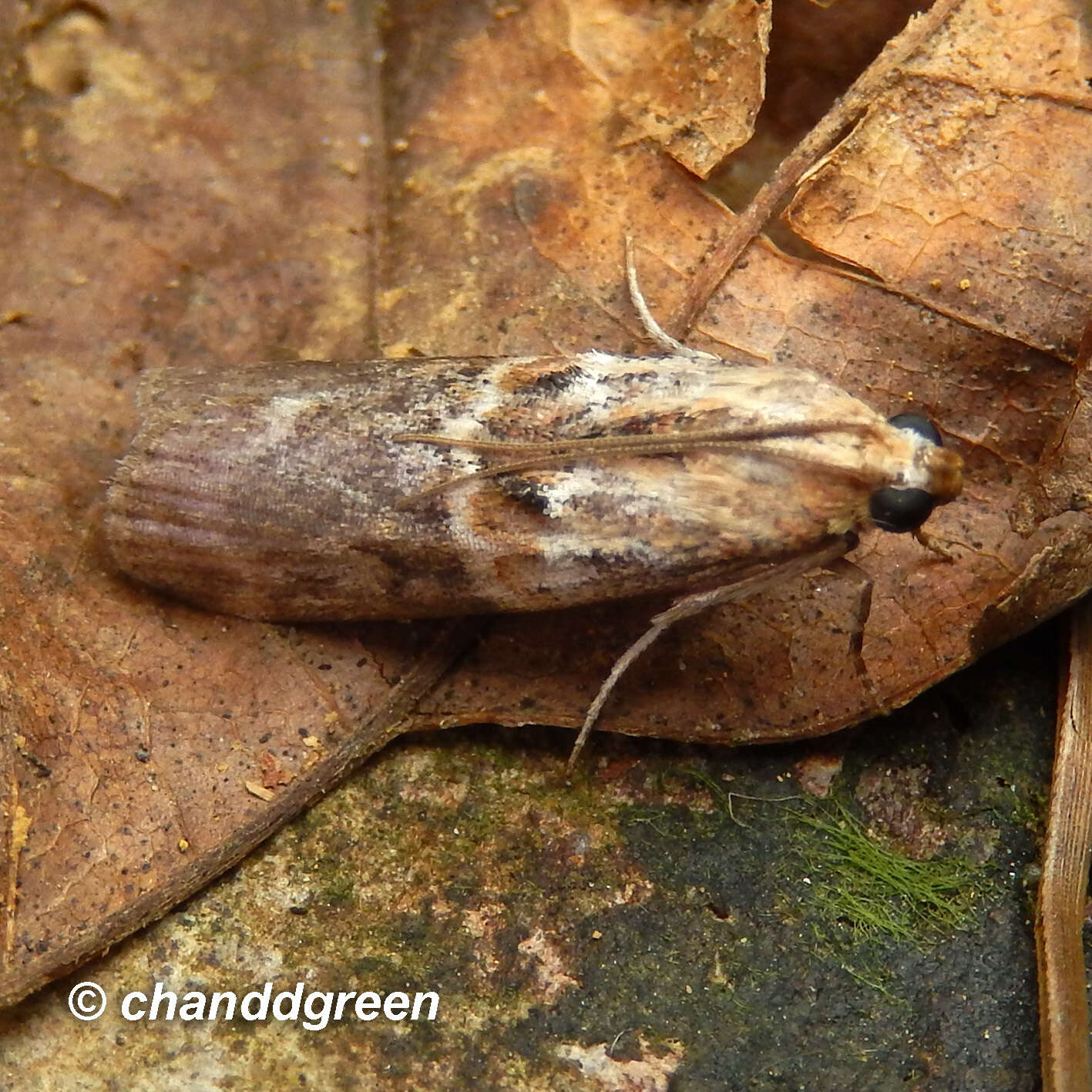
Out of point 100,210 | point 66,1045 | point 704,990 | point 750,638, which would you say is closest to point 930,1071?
point 704,990

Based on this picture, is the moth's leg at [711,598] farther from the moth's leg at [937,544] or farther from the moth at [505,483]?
the moth's leg at [937,544]

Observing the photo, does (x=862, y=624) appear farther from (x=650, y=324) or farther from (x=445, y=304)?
(x=445, y=304)

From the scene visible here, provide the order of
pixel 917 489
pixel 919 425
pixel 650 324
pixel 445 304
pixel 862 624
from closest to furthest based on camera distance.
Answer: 1. pixel 917 489
2. pixel 919 425
3. pixel 862 624
4. pixel 650 324
5. pixel 445 304

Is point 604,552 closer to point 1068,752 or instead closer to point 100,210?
point 1068,752

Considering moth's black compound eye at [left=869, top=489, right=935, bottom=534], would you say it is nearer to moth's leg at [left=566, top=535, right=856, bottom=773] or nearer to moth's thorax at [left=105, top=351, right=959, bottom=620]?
moth's thorax at [left=105, top=351, right=959, bottom=620]

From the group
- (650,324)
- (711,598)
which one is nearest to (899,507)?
(711,598)

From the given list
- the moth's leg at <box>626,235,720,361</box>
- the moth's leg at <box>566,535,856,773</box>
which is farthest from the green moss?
the moth's leg at <box>626,235,720,361</box>

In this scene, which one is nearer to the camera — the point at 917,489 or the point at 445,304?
the point at 917,489
